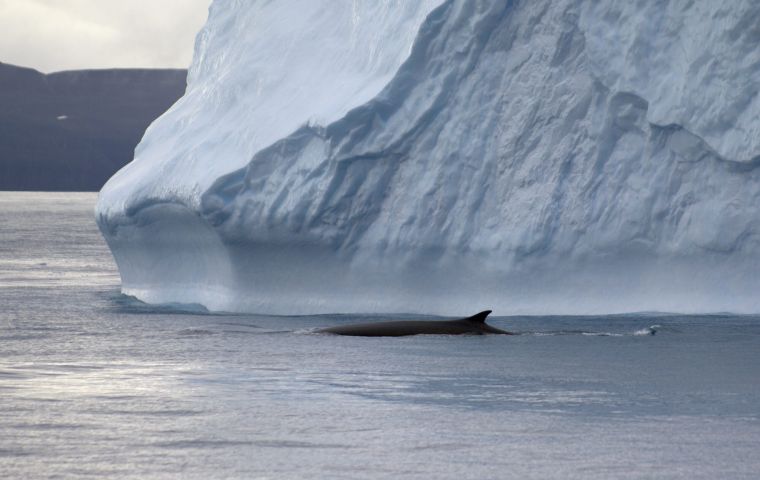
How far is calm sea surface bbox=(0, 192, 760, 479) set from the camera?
28.4ft

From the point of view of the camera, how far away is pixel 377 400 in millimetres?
11102

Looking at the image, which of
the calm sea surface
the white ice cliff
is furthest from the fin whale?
the white ice cliff

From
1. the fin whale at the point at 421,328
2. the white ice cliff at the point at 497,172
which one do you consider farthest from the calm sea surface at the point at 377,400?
the white ice cliff at the point at 497,172

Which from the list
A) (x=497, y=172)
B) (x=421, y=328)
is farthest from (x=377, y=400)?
(x=497, y=172)

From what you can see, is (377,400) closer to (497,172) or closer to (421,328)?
(421,328)

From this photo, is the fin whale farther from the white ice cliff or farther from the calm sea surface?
the white ice cliff

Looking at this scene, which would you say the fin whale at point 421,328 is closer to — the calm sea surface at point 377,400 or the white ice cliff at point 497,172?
the calm sea surface at point 377,400

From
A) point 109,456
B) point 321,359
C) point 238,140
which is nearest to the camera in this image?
point 109,456

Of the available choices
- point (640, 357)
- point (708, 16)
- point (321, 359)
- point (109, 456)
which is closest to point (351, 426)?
point (109, 456)

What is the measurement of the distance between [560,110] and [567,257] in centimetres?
197

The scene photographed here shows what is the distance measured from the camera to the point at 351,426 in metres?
9.88

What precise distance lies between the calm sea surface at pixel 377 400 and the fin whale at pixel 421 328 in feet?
0.87

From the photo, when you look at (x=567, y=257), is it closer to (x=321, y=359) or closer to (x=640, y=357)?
(x=640, y=357)

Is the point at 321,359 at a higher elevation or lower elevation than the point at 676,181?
lower
